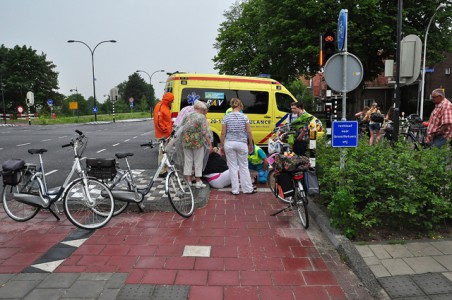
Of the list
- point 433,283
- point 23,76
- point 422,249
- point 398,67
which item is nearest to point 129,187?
point 422,249

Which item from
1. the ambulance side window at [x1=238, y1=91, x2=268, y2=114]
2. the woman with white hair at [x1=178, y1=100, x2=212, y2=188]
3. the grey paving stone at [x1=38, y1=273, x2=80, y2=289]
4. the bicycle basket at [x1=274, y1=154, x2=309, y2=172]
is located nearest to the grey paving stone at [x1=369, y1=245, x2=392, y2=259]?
the bicycle basket at [x1=274, y1=154, x2=309, y2=172]

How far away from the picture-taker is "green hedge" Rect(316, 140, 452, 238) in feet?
14.6

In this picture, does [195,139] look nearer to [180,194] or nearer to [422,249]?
[180,194]

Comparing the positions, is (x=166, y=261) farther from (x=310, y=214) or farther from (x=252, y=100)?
(x=252, y=100)

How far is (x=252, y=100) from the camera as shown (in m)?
11.8

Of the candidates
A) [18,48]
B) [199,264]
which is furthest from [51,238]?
[18,48]

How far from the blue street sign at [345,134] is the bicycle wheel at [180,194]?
2206 millimetres

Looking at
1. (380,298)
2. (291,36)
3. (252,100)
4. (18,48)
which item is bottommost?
(380,298)

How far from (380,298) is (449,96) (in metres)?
43.5

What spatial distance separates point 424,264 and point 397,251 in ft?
1.06

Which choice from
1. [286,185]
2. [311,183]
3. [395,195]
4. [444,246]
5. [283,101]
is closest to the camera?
[444,246]

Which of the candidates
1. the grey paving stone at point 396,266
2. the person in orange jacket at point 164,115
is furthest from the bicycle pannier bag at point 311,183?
the person in orange jacket at point 164,115

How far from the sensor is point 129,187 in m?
5.55

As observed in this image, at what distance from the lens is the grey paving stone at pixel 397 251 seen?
13.1 feet
